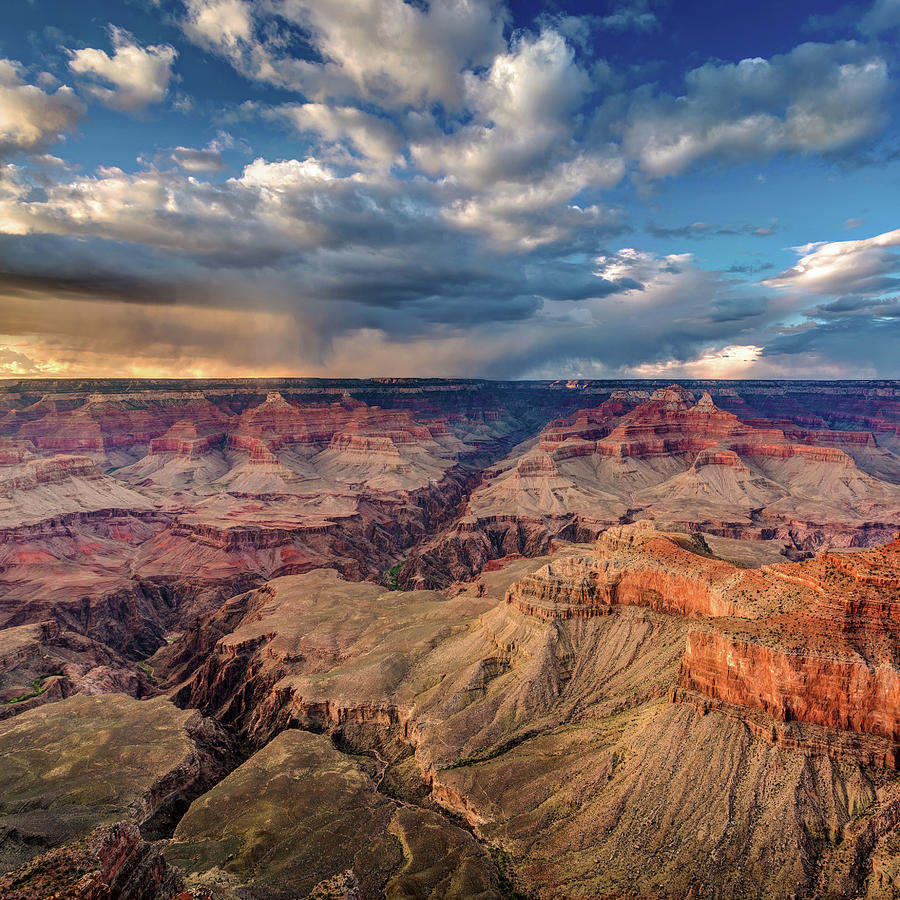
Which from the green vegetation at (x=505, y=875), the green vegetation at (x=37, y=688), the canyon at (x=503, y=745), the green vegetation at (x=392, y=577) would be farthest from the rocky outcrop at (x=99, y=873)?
the green vegetation at (x=392, y=577)

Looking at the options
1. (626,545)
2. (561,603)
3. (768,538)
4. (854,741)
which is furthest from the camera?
(768,538)

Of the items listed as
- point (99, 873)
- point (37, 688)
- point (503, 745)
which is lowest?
point (37, 688)

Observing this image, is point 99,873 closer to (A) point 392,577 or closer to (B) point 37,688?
(B) point 37,688

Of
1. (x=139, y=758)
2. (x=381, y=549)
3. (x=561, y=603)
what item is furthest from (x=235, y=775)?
(x=381, y=549)

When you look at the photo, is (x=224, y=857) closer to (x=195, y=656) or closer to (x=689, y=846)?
(x=689, y=846)

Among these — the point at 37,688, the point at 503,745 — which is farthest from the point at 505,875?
the point at 37,688
